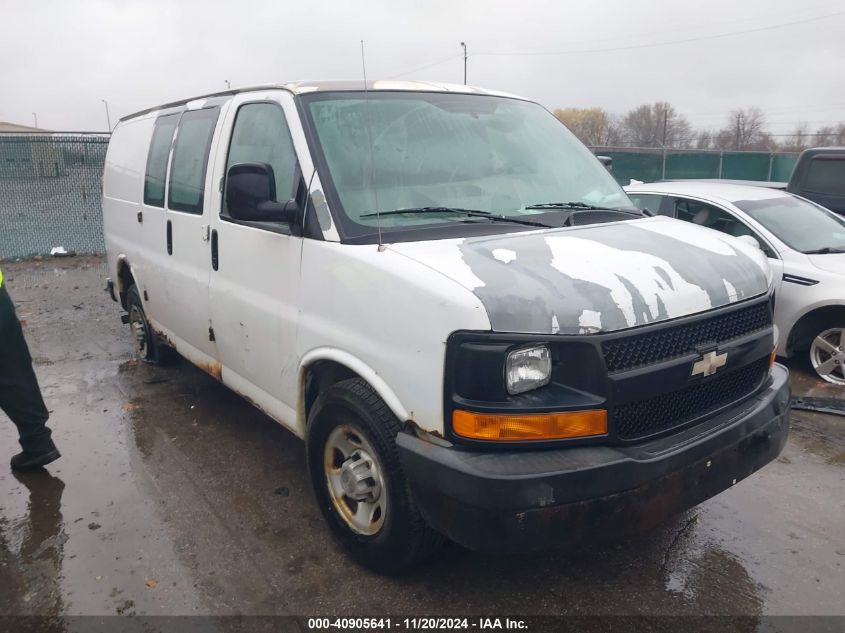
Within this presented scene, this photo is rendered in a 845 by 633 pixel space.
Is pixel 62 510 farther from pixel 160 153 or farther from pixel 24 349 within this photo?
pixel 160 153

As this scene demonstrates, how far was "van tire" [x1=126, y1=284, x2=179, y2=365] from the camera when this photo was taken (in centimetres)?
581

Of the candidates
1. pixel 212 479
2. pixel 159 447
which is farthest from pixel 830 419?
pixel 159 447

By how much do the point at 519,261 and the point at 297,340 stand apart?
1184mm

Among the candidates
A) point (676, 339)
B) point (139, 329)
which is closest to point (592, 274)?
point (676, 339)

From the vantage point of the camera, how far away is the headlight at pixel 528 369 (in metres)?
2.35

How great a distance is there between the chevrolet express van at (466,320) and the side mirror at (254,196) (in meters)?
0.01

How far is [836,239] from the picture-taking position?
6.29 meters

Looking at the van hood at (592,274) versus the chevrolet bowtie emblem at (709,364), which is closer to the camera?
the van hood at (592,274)

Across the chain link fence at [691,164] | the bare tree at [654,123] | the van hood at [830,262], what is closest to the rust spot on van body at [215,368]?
the van hood at [830,262]

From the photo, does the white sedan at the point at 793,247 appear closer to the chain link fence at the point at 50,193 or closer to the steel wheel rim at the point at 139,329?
A: the steel wheel rim at the point at 139,329

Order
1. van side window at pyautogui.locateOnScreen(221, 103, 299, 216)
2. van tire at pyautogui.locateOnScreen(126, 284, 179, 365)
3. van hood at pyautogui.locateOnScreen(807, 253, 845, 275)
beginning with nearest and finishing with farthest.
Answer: van side window at pyautogui.locateOnScreen(221, 103, 299, 216)
van hood at pyautogui.locateOnScreen(807, 253, 845, 275)
van tire at pyautogui.locateOnScreen(126, 284, 179, 365)

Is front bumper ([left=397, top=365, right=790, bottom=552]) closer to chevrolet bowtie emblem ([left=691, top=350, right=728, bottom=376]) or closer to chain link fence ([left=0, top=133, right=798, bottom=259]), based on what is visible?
chevrolet bowtie emblem ([left=691, top=350, right=728, bottom=376])

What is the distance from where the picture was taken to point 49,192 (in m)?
11.7

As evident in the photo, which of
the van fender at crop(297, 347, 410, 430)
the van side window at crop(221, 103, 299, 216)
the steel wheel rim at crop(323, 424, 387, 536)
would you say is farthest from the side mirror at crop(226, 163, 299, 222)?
the steel wheel rim at crop(323, 424, 387, 536)
